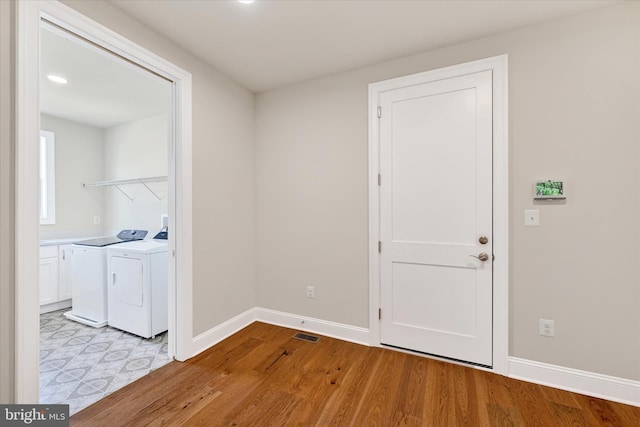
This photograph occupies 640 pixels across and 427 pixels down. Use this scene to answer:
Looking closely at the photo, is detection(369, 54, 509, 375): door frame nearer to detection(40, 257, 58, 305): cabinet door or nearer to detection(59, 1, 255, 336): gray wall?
detection(59, 1, 255, 336): gray wall

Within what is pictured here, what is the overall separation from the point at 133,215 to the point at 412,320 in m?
4.04

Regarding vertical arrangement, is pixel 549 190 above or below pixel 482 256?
above

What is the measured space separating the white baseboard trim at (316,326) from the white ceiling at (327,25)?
2.49 meters

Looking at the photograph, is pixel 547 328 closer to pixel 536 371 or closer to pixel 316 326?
pixel 536 371

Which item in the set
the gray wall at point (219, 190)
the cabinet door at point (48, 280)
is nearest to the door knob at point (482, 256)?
the gray wall at point (219, 190)

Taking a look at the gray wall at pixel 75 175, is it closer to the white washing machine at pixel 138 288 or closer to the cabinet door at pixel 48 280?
the cabinet door at pixel 48 280

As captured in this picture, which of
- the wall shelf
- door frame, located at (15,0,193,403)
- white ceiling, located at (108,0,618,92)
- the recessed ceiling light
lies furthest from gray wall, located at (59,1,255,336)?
the recessed ceiling light

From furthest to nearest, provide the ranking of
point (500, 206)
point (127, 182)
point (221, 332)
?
point (127, 182) < point (221, 332) < point (500, 206)

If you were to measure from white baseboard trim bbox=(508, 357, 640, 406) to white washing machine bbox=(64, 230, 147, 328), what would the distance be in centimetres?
394

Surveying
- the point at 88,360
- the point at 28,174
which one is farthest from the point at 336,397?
the point at 28,174

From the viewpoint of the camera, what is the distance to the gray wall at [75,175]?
391 cm

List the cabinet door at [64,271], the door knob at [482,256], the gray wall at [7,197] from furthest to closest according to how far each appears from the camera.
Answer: the cabinet door at [64,271] < the door knob at [482,256] < the gray wall at [7,197]

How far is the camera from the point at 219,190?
8.60 feet

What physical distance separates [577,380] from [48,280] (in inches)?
214
